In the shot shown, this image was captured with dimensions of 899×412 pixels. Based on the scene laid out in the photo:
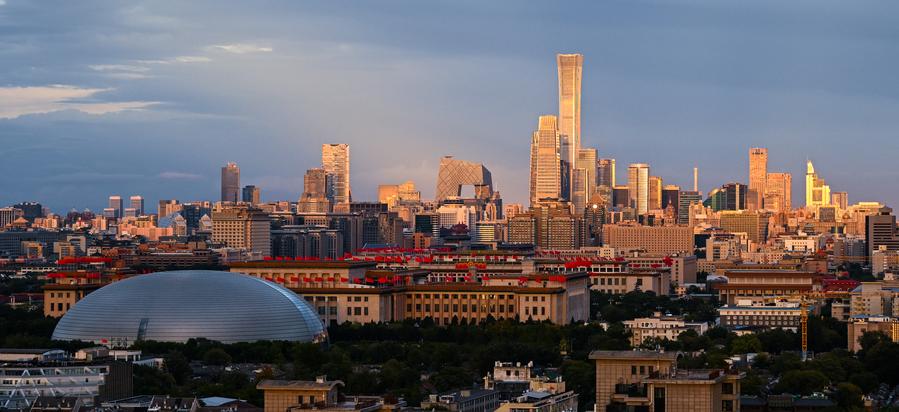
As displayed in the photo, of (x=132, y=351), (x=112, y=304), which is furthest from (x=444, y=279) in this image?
(x=132, y=351)

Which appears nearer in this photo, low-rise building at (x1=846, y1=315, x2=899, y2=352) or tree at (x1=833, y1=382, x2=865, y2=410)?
tree at (x1=833, y1=382, x2=865, y2=410)

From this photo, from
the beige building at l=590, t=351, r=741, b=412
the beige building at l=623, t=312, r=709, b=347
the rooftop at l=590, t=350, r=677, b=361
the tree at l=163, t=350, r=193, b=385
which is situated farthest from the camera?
the beige building at l=623, t=312, r=709, b=347

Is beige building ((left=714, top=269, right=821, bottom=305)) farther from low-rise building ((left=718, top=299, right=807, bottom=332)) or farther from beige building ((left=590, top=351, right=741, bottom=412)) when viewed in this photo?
beige building ((left=590, top=351, right=741, bottom=412))

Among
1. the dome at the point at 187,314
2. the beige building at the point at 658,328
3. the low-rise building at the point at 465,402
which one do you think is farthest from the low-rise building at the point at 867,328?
the low-rise building at the point at 465,402

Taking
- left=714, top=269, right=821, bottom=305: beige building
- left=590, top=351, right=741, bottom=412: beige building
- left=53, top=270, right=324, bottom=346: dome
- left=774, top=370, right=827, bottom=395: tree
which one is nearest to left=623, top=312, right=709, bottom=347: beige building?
left=53, top=270, right=324, bottom=346: dome

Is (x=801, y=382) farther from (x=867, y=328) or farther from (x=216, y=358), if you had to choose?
(x=867, y=328)

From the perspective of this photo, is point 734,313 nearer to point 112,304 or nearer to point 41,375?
point 112,304

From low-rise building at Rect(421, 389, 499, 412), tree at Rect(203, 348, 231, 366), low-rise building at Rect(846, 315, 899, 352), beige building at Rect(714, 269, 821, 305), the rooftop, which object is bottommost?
tree at Rect(203, 348, 231, 366)
